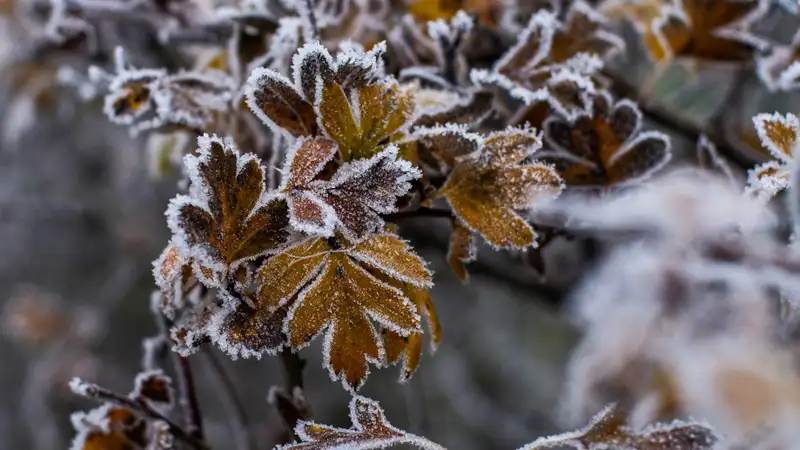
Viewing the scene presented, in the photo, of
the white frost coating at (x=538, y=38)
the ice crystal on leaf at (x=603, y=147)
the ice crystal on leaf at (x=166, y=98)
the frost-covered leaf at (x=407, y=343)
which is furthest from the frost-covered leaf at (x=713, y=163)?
the ice crystal on leaf at (x=166, y=98)

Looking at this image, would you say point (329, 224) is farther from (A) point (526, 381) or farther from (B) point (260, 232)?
(A) point (526, 381)

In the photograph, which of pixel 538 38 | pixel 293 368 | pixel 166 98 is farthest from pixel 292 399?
pixel 538 38

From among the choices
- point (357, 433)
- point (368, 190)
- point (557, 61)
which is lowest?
point (357, 433)

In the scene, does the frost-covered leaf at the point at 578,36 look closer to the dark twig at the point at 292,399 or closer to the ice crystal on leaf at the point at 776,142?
the ice crystal on leaf at the point at 776,142

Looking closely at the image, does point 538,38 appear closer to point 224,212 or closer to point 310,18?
point 310,18

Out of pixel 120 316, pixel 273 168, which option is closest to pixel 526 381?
pixel 120 316

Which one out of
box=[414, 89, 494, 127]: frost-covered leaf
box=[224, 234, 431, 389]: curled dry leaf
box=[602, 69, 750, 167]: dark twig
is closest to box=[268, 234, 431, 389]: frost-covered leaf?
box=[224, 234, 431, 389]: curled dry leaf

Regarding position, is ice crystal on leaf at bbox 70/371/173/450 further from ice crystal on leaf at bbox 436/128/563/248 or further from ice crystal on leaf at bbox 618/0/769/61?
ice crystal on leaf at bbox 618/0/769/61
